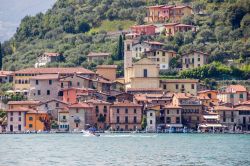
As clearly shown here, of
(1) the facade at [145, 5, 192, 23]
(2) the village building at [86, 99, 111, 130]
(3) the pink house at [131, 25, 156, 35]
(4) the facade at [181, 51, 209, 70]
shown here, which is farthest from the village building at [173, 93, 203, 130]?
(1) the facade at [145, 5, 192, 23]

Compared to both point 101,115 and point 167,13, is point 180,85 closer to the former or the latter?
point 101,115

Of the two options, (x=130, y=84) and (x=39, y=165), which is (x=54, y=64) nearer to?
(x=130, y=84)

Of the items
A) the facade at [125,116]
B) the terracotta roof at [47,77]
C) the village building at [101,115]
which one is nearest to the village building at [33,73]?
the terracotta roof at [47,77]

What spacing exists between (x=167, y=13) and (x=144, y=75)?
2318 cm

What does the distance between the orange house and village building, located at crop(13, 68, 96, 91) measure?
373 inches

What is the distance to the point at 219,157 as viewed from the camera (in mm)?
72625

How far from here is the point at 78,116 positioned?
109 m

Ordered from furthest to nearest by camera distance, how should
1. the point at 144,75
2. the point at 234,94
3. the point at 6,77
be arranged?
the point at 6,77 < the point at 144,75 < the point at 234,94

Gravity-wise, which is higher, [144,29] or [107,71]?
[144,29]

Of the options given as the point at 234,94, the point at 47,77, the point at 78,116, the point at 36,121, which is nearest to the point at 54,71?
the point at 47,77

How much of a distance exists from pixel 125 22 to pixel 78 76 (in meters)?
26.7

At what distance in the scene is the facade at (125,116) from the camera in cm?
10988

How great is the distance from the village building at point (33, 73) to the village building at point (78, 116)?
9.95 metres

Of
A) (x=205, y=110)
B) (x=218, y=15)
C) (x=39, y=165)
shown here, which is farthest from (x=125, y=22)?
(x=39, y=165)
